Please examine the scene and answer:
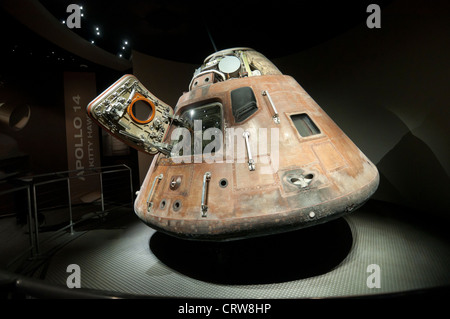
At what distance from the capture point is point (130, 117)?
2.38 m

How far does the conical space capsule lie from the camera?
5.73ft

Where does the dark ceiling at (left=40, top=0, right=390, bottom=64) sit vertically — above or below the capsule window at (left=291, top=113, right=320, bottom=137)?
above

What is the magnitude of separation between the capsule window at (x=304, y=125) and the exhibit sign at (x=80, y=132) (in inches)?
193

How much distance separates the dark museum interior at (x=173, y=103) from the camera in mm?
2082

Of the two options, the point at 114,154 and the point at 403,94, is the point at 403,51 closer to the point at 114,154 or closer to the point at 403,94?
the point at 403,94

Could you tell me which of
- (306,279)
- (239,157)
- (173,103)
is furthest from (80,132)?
(306,279)

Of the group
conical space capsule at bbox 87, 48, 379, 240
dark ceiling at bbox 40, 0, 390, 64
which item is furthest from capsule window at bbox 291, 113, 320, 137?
dark ceiling at bbox 40, 0, 390, 64

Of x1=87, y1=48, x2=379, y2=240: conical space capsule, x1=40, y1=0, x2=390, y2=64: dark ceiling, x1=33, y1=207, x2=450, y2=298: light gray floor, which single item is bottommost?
x1=33, y1=207, x2=450, y2=298: light gray floor

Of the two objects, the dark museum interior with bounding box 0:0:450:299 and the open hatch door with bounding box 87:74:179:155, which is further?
the open hatch door with bounding box 87:74:179:155

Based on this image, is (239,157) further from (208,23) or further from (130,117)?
(208,23)

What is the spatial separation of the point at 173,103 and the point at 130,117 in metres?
2.88

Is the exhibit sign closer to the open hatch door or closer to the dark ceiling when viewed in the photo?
the dark ceiling

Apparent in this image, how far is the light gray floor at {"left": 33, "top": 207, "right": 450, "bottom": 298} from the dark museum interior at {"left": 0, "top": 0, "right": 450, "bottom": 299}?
0.06 feet

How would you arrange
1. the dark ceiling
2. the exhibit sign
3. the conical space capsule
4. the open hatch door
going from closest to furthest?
the conical space capsule
the open hatch door
the dark ceiling
the exhibit sign
